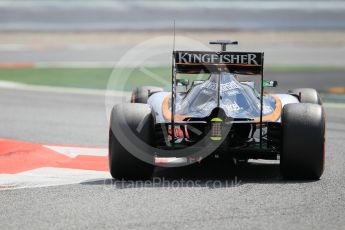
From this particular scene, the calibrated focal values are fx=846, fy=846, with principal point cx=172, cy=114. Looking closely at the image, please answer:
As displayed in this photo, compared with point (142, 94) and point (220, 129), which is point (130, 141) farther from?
point (142, 94)

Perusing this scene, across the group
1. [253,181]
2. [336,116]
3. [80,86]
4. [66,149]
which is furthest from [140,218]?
[80,86]

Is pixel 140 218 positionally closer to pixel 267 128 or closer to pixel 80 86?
pixel 267 128

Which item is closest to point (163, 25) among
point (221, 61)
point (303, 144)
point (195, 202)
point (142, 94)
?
point (142, 94)

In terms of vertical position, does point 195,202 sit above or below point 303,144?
below

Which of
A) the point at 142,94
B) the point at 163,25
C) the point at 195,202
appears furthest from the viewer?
the point at 163,25

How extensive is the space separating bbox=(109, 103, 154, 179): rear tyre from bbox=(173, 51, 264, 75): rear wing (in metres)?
0.83

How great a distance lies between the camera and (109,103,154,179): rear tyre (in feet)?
28.6

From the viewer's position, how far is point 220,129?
28.4ft

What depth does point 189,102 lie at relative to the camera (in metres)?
9.41

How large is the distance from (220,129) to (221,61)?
107 cm

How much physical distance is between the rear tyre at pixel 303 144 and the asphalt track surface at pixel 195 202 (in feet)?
0.52

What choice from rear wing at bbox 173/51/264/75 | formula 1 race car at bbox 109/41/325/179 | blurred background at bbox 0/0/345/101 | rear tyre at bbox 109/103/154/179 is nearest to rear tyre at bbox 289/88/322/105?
formula 1 race car at bbox 109/41/325/179

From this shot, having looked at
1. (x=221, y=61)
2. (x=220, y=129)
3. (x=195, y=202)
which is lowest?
(x=195, y=202)

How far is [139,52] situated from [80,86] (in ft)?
48.3
